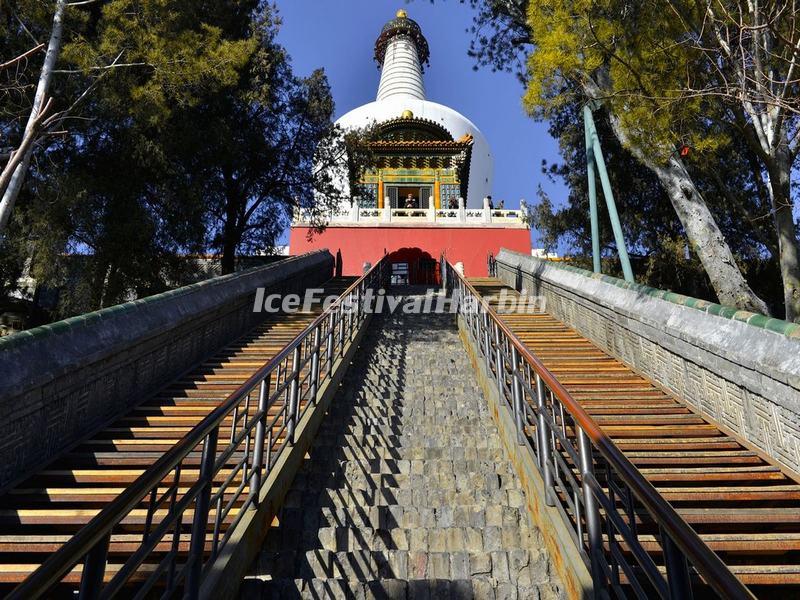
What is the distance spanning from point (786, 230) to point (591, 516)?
20.4 feet

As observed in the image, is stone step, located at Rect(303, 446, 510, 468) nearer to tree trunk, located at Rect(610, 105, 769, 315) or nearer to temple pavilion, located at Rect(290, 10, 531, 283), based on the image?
tree trunk, located at Rect(610, 105, 769, 315)

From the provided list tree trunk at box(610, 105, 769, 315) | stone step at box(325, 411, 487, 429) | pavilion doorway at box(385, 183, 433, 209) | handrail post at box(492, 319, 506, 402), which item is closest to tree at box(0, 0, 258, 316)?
stone step at box(325, 411, 487, 429)

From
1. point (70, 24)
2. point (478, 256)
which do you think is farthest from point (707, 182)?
point (70, 24)

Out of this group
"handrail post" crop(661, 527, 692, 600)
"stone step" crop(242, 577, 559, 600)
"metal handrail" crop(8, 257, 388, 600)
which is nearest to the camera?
"metal handrail" crop(8, 257, 388, 600)

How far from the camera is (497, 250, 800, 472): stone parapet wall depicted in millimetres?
3234

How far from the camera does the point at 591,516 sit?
2154mm

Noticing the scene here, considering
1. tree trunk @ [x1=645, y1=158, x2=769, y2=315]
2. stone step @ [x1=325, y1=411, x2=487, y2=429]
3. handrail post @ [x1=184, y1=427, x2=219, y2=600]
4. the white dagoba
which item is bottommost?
stone step @ [x1=325, y1=411, x2=487, y2=429]

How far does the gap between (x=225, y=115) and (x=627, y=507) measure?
10753 mm

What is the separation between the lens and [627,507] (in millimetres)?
2006

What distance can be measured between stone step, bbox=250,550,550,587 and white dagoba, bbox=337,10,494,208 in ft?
86.6

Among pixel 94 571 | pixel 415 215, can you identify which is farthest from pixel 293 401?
pixel 415 215

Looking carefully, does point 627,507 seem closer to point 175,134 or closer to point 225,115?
point 175,134

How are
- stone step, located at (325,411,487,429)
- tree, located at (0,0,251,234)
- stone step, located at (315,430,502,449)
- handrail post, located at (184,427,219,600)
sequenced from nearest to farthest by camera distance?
1. handrail post, located at (184,427,219,600)
2. stone step, located at (315,430,502,449)
3. stone step, located at (325,411,487,429)
4. tree, located at (0,0,251,234)

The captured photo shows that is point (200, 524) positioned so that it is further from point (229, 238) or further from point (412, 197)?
point (412, 197)
